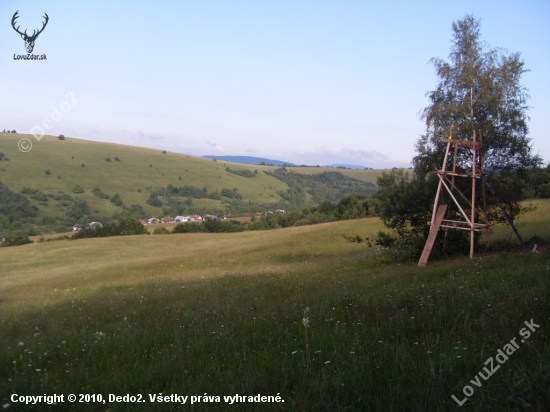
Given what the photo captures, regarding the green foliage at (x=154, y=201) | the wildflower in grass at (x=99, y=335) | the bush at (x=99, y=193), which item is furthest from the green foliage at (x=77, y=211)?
the wildflower in grass at (x=99, y=335)

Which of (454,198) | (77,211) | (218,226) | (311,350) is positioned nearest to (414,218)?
(454,198)

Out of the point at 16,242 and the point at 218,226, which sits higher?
the point at 218,226

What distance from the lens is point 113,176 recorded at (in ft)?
409

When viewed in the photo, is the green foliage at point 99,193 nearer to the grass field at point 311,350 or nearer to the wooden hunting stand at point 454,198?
the grass field at point 311,350

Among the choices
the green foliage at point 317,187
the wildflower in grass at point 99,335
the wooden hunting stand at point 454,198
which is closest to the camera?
the wildflower in grass at point 99,335

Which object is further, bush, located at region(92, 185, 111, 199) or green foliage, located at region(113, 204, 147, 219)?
bush, located at region(92, 185, 111, 199)

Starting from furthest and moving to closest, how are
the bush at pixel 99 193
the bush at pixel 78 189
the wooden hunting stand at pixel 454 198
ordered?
the bush at pixel 99 193, the bush at pixel 78 189, the wooden hunting stand at pixel 454 198

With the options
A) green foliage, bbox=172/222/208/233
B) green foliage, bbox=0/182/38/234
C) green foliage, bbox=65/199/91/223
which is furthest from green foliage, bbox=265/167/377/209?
green foliage, bbox=0/182/38/234

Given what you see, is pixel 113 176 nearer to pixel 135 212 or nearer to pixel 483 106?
pixel 135 212

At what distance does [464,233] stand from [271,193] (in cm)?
13813

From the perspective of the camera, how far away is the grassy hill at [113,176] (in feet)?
313

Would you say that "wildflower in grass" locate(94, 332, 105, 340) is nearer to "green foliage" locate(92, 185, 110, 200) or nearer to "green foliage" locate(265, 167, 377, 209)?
"green foliage" locate(92, 185, 110, 200)

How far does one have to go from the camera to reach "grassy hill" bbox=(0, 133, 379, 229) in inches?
3752

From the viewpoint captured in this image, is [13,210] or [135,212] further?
[135,212]
